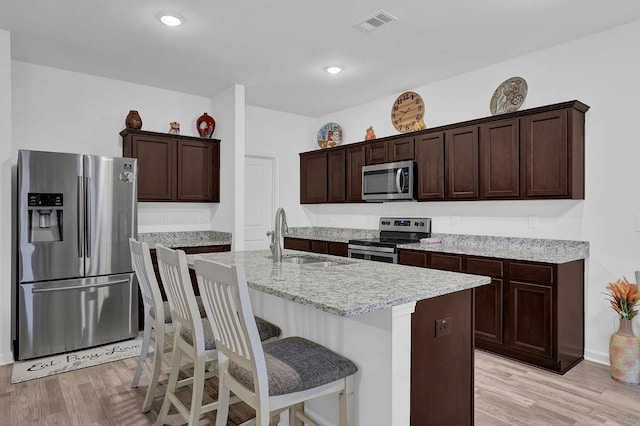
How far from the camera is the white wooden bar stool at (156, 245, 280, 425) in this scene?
1.83m

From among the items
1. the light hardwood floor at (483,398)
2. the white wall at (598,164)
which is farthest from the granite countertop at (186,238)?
the white wall at (598,164)

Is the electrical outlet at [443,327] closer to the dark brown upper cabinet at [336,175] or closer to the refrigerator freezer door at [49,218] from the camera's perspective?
the refrigerator freezer door at [49,218]

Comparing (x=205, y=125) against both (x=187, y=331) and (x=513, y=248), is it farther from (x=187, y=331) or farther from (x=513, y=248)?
(x=513, y=248)

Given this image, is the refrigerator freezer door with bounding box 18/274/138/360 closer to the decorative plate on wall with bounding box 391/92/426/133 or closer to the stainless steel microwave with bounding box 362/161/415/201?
the stainless steel microwave with bounding box 362/161/415/201

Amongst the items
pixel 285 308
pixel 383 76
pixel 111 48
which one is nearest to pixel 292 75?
pixel 383 76

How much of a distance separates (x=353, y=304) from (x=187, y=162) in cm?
379

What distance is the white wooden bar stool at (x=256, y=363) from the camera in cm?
137

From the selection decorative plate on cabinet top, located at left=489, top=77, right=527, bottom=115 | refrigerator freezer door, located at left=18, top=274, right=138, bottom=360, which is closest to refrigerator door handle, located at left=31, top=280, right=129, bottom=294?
refrigerator freezer door, located at left=18, top=274, right=138, bottom=360

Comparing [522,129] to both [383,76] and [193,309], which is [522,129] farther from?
[193,309]

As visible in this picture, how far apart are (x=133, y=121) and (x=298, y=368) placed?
12.2 feet

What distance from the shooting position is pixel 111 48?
11.6 ft

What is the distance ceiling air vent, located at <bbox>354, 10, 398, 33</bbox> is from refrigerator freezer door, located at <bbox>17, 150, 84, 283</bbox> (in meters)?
2.69

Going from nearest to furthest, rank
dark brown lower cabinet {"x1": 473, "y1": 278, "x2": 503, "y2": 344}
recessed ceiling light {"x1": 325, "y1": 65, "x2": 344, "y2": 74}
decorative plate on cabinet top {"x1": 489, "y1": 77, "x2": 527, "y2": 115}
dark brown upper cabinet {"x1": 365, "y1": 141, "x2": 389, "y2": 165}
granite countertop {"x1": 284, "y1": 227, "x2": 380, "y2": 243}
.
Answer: dark brown lower cabinet {"x1": 473, "y1": 278, "x2": 503, "y2": 344} → decorative plate on cabinet top {"x1": 489, "y1": 77, "x2": 527, "y2": 115} → recessed ceiling light {"x1": 325, "y1": 65, "x2": 344, "y2": 74} → dark brown upper cabinet {"x1": 365, "y1": 141, "x2": 389, "y2": 165} → granite countertop {"x1": 284, "y1": 227, "x2": 380, "y2": 243}

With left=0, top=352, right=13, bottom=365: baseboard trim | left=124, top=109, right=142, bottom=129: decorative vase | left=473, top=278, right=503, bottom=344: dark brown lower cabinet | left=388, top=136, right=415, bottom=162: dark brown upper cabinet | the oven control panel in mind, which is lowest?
left=0, top=352, right=13, bottom=365: baseboard trim
